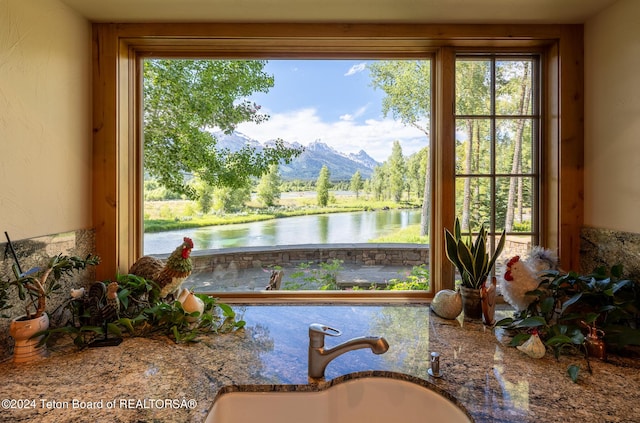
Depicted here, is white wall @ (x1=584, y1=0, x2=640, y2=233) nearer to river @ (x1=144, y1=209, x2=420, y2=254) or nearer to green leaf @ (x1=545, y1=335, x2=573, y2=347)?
green leaf @ (x1=545, y1=335, x2=573, y2=347)

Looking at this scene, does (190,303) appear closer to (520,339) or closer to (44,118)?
(44,118)

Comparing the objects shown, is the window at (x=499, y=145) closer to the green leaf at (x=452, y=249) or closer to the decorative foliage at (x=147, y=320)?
the green leaf at (x=452, y=249)

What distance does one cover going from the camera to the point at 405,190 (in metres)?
1.58

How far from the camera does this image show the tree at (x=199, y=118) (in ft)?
5.14

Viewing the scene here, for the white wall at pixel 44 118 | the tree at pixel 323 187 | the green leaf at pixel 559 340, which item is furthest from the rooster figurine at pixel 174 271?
the green leaf at pixel 559 340

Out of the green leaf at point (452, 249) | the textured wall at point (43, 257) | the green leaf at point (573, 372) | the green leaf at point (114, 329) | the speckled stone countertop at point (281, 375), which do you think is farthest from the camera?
the green leaf at point (452, 249)

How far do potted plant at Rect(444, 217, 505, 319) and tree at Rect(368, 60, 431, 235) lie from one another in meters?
0.25

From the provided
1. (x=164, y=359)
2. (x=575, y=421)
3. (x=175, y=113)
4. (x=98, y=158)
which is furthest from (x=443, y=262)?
(x=98, y=158)

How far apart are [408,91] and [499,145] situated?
0.54 meters

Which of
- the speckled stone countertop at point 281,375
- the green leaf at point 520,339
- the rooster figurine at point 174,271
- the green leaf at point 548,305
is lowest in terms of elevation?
the speckled stone countertop at point 281,375

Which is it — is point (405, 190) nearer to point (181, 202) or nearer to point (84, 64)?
point (181, 202)

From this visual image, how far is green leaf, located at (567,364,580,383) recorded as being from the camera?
2.93 feet

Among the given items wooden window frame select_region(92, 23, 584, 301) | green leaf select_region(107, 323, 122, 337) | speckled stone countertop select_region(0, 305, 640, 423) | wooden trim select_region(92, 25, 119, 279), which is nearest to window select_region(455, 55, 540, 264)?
wooden window frame select_region(92, 23, 584, 301)

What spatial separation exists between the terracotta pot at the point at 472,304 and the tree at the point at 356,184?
694 millimetres
